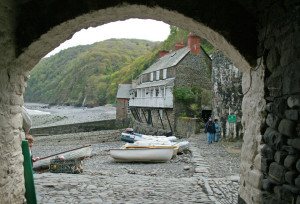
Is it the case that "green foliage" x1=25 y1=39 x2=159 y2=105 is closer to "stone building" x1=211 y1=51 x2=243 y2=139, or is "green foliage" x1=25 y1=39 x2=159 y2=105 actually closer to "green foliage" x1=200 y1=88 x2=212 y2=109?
"green foliage" x1=200 y1=88 x2=212 y2=109

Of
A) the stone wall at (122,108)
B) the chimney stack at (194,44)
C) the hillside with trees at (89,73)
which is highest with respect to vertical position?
the hillside with trees at (89,73)

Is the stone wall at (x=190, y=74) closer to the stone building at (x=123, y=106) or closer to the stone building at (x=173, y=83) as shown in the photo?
the stone building at (x=173, y=83)

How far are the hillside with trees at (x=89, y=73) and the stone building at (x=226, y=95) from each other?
27.5 metres

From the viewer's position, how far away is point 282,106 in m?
2.59

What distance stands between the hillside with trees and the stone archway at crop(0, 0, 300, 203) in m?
39.2

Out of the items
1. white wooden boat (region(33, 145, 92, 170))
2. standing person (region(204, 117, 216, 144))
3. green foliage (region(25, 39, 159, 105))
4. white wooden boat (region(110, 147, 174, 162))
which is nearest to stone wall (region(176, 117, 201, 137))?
standing person (region(204, 117, 216, 144))

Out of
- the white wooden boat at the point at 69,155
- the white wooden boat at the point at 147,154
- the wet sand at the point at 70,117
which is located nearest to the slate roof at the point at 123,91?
the wet sand at the point at 70,117

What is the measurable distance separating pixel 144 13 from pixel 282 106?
2.03 m

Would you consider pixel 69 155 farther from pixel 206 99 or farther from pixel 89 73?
pixel 89 73

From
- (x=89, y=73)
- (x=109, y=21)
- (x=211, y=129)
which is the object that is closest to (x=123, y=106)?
(x=211, y=129)

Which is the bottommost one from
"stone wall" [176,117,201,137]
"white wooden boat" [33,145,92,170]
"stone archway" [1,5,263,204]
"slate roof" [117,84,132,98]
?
"white wooden boat" [33,145,92,170]

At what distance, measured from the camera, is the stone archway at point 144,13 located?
304 centimetres

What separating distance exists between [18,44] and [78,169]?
5.55m

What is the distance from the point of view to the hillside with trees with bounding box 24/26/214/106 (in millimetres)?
75250
